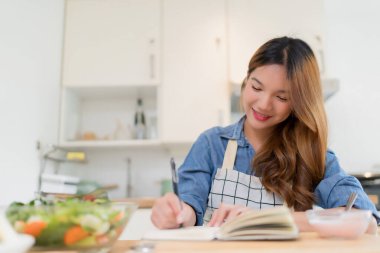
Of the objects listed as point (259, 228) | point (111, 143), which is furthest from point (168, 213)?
point (111, 143)

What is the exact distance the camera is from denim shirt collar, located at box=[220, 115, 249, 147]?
121 centimetres

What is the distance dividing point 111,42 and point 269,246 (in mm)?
2148

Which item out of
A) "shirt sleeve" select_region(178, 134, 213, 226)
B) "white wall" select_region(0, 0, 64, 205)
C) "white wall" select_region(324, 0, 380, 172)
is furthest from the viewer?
"white wall" select_region(324, 0, 380, 172)

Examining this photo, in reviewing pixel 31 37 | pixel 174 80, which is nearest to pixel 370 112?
pixel 174 80

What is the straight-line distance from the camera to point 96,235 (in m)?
0.50

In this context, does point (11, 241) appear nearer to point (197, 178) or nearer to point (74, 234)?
point (74, 234)

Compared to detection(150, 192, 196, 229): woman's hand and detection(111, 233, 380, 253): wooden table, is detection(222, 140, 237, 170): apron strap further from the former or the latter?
detection(111, 233, 380, 253): wooden table

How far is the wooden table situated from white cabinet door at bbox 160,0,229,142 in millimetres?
1717

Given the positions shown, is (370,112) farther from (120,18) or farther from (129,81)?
(120,18)

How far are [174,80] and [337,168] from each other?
1.45 m

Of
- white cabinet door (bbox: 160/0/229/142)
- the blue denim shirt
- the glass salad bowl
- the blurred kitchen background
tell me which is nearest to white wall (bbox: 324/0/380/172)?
the blurred kitchen background

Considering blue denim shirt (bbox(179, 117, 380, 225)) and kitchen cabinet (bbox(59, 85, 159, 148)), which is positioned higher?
kitchen cabinet (bbox(59, 85, 159, 148))

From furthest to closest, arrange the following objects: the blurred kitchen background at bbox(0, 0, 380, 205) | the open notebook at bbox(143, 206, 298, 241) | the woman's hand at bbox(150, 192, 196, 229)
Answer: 1. the blurred kitchen background at bbox(0, 0, 380, 205)
2. the woman's hand at bbox(150, 192, 196, 229)
3. the open notebook at bbox(143, 206, 298, 241)

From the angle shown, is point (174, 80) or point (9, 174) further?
point (174, 80)
